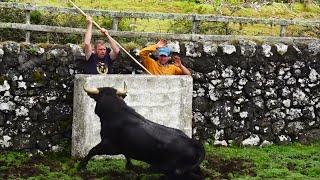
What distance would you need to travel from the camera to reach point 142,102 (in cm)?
949

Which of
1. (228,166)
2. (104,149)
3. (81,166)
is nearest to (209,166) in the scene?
(228,166)

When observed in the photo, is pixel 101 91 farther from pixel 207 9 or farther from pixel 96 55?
pixel 207 9

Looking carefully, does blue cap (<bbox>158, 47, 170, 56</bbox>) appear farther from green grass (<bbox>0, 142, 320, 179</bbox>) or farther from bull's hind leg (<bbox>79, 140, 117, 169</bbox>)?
bull's hind leg (<bbox>79, 140, 117, 169</bbox>)

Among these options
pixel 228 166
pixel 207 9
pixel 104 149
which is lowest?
pixel 228 166

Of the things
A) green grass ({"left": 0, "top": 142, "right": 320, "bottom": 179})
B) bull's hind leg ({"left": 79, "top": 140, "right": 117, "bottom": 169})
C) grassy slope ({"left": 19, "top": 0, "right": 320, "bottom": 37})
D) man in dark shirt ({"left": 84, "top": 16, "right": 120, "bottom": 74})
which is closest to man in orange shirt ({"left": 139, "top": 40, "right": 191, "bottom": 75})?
man in dark shirt ({"left": 84, "top": 16, "right": 120, "bottom": 74})

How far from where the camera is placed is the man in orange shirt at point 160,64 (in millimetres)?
9891

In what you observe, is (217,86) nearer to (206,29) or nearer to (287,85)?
(287,85)

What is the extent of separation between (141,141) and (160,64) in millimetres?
2259

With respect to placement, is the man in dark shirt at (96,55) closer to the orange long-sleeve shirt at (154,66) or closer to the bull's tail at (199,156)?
the orange long-sleeve shirt at (154,66)

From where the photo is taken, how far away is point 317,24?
512 inches

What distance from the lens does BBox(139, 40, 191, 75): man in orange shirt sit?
9.89 m

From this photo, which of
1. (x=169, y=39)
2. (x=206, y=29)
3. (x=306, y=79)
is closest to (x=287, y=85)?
(x=306, y=79)

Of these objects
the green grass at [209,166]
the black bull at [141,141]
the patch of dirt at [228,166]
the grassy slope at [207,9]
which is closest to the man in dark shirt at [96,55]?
the black bull at [141,141]

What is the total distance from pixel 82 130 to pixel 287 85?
3.84m
